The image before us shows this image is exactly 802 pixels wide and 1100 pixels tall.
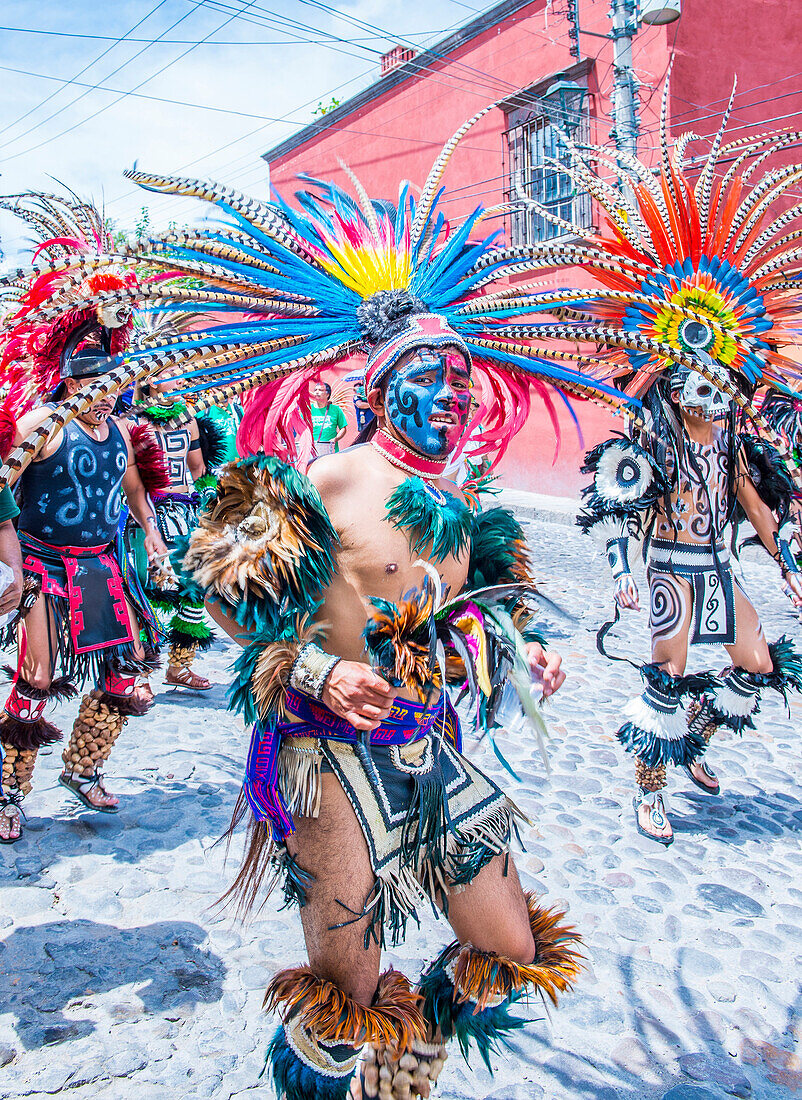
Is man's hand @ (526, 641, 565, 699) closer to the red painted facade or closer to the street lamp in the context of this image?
the red painted facade

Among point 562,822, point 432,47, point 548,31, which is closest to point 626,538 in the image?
point 562,822

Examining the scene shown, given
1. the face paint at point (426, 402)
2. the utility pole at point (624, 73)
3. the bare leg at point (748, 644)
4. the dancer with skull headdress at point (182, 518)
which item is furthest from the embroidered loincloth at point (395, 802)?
the utility pole at point (624, 73)

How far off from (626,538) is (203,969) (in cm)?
254

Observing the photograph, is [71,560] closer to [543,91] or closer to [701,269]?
[701,269]

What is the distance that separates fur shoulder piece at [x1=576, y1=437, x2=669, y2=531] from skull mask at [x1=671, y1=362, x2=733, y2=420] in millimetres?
294

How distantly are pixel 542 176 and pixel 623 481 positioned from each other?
11643 mm

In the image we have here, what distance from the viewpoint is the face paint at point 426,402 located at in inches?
86.5

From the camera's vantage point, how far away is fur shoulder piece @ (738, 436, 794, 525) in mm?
4039

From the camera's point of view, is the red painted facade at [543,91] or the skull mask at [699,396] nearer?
the skull mask at [699,396]

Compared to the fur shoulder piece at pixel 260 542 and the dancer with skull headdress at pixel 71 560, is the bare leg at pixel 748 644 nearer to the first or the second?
the fur shoulder piece at pixel 260 542

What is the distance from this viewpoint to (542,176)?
1381cm

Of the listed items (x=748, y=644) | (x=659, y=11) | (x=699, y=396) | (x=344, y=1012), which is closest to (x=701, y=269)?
(x=699, y=396)

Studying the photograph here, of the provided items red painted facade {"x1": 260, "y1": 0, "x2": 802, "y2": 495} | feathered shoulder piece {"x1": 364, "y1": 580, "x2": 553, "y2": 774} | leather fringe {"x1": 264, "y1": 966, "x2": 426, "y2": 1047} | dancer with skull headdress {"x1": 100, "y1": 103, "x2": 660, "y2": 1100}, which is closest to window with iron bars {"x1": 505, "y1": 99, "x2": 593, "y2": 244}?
red painted facade {"x1": 260, "y1": 0, "x2": 802, "y2": 495}

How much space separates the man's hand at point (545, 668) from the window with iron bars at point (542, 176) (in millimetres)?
11654
